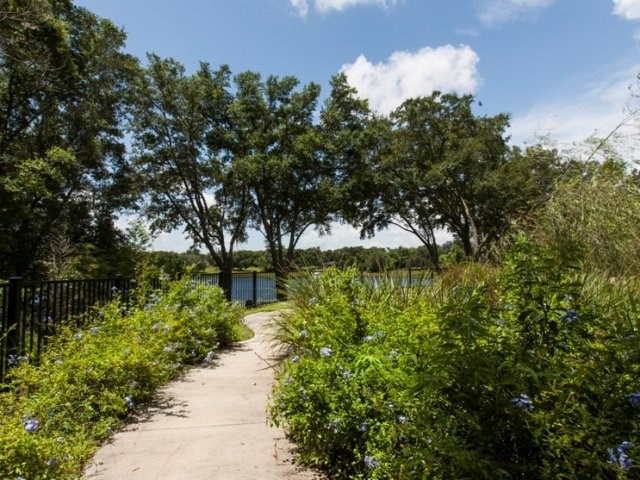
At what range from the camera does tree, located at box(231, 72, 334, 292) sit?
17859 millimetres

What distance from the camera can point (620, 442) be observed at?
144 cm

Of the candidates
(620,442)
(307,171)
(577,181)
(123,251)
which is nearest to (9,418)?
(620,442)

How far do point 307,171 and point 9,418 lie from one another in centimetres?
1654

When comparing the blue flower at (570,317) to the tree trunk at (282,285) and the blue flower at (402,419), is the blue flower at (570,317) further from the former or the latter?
the tree trunk at (282,285)

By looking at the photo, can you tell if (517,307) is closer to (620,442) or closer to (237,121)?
(620,442)

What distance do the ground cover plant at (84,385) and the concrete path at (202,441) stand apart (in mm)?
182

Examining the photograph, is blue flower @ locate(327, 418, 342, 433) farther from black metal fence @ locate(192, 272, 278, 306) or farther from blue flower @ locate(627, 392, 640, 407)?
black metal fence @ locate(192, 272, 278, 306)

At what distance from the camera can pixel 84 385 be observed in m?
3.29

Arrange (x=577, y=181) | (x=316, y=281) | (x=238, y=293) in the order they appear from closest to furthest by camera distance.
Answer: (x=316, y=281)
(x=577, y=181)
(x=238, y=293)

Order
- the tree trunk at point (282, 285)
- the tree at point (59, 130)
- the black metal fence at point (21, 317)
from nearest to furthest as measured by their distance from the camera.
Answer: the black metal fence at point (21, 317) < the tree trunk at point (282, 285) < the tree at point (59, 130)

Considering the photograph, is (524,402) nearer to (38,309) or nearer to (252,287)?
(38,309)

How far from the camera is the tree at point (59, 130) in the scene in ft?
38.5

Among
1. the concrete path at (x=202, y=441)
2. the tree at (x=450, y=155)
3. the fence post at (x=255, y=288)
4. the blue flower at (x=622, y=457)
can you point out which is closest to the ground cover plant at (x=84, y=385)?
the concrete path at (x=202, y=441)

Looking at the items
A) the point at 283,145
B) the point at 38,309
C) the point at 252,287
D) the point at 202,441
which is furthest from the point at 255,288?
the point at 202,441
